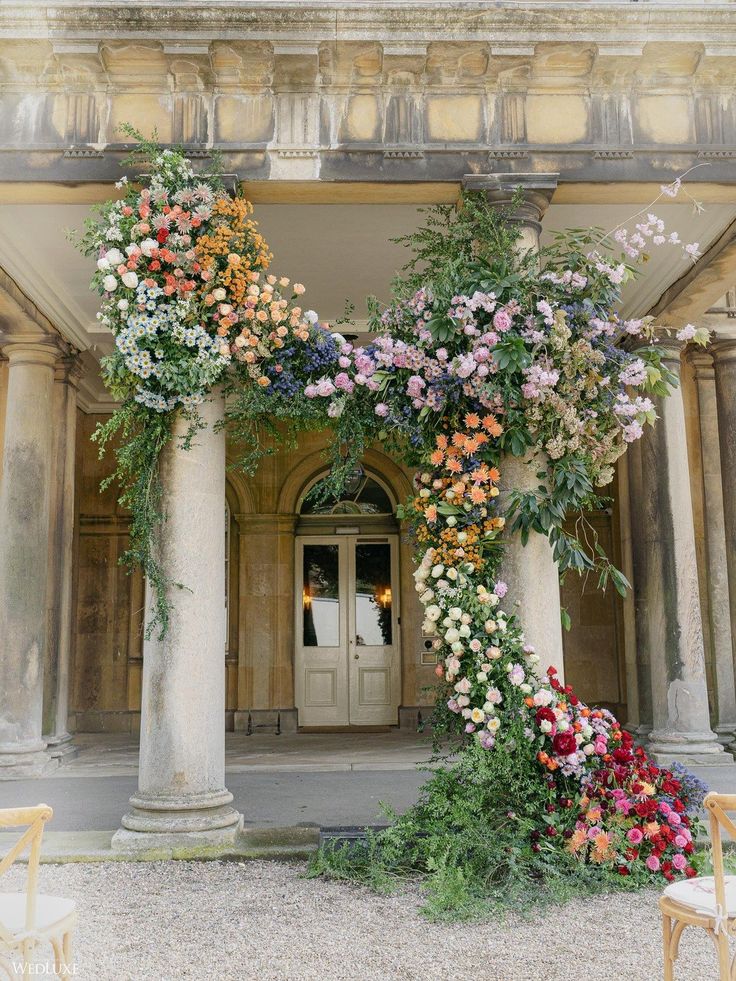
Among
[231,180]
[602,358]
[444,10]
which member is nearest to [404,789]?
[602,358]

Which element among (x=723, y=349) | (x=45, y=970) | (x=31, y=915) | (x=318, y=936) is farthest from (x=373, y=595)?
(x=31, y=915)

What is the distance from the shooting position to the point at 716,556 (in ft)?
30.6

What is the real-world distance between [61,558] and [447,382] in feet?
18.0

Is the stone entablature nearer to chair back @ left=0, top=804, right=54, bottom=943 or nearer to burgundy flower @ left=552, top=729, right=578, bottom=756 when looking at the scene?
burgundy flower @ left=552, top=729, right=578, bottom=756

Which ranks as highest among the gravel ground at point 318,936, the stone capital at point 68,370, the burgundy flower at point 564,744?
the stone capital at point 68,370

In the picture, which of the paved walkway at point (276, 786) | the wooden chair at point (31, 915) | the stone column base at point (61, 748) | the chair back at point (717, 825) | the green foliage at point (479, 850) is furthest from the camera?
the stone column base at point (61, 748)

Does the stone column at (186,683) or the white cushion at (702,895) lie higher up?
the stone column at (186,683)

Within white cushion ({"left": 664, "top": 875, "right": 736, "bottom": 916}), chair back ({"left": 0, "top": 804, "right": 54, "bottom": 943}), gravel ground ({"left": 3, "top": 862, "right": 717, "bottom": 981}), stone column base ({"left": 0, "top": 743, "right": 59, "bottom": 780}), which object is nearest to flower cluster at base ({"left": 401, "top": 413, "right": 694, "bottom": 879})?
gravel ground ({"left": 3, "top": 862, "right": 717, "bottom": 981})

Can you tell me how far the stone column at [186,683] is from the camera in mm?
5180

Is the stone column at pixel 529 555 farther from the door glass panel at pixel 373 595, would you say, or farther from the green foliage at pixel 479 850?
the door glass panel at pixel 373 595

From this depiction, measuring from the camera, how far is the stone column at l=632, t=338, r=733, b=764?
8.15 m

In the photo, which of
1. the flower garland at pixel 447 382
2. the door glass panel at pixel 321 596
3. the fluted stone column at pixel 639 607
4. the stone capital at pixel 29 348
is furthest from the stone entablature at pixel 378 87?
the door glass panel at pixel 321 596

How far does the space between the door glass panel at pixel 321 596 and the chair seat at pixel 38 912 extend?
9.04 metres

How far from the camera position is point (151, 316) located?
5336 mm
